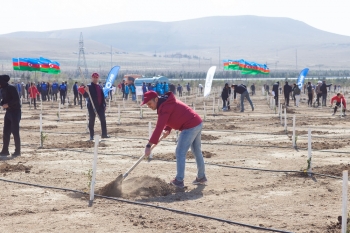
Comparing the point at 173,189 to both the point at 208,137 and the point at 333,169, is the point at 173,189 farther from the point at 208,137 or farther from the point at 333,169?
the point at 208,137

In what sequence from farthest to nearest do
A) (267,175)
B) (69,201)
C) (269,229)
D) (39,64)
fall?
(39,64) → (267,175) → (69,201) → (269,229)

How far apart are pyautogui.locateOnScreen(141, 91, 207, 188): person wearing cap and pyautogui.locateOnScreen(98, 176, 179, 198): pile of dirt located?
0.75 ft

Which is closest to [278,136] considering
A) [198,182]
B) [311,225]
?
[198,182]

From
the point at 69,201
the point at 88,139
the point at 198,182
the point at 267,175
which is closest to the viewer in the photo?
the point at 69,201

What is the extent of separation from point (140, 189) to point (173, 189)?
0.50 metres

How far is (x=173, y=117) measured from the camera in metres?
10.6

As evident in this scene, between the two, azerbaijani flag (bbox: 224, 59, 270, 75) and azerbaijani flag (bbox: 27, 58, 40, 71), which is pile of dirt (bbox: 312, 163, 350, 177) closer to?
azerbaijani flag (bbox: 27, 58, 40, 71)

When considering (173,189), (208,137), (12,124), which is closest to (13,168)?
(12,124)

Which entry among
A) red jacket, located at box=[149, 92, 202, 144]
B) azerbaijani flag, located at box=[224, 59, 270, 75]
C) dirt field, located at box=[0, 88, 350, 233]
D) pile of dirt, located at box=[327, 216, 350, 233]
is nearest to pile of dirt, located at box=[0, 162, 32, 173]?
dirt field, located at box=[0, 88, 350, 233]

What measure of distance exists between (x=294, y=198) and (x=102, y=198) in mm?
2717

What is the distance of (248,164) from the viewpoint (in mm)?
13789

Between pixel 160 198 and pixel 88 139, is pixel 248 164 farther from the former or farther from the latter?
pixel 88 139

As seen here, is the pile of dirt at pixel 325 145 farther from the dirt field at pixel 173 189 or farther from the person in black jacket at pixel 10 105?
the person in black jacket at pixel 10 105

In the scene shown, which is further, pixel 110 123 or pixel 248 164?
pixel 110 123
